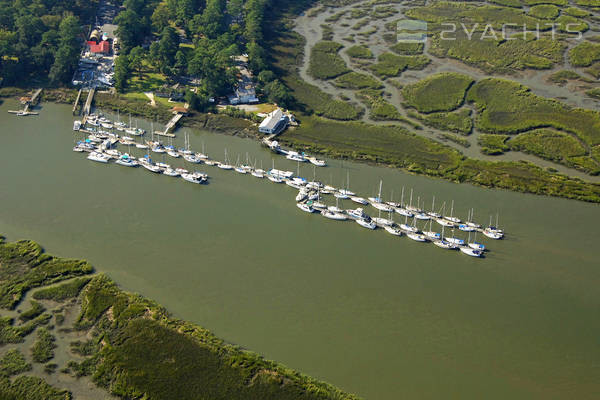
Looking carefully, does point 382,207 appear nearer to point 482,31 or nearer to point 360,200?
point 360,200

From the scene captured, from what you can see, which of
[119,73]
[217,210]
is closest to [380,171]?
[217,210]

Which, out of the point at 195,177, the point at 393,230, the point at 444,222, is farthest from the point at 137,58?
the point at 444,222

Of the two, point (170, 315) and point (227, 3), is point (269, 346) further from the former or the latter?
point (227, 3)

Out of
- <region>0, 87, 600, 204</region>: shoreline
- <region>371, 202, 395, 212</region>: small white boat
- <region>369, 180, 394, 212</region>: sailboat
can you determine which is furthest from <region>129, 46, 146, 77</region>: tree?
<region>371, 202, 395, 212</region>: small white boat

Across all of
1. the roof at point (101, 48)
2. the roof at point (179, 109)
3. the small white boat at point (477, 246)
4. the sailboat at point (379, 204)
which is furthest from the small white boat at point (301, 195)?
the roof at point (101, 48)

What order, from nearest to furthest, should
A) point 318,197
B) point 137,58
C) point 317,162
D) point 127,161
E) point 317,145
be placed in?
1. point 318,197
2. point 317,162
3. point 127,161
4. point 317,145
5. point 137,58

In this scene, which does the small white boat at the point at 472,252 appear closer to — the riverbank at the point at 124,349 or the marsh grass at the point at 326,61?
the riverbank at the point at 124,349

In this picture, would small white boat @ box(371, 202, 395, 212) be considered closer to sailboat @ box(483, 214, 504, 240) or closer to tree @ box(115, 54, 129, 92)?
sailboat @ box(483, 214, 504, 240)
